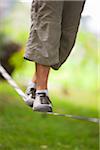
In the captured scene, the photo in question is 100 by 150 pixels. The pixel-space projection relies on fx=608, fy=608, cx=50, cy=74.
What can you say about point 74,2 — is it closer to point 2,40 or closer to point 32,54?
point 32,54

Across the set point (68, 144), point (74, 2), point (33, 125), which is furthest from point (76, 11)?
point (33, 125)

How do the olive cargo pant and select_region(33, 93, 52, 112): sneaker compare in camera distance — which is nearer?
the olive cargo pant

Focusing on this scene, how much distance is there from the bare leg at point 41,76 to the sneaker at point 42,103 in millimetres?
28

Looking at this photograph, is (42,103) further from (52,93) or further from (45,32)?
(52,93)

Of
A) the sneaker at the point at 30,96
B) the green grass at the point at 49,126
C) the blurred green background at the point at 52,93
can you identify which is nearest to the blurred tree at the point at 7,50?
the blurred green background at the point at 52,93

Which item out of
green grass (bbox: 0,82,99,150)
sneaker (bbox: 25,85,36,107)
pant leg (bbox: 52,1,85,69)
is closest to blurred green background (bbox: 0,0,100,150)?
green grass (bbox: 0,82,99,150)

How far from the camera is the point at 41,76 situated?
1998 millimetres

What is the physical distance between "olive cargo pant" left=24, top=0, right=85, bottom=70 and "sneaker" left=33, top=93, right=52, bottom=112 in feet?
0.38

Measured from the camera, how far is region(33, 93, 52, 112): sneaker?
6.55ft

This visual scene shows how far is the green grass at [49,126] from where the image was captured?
3.71m

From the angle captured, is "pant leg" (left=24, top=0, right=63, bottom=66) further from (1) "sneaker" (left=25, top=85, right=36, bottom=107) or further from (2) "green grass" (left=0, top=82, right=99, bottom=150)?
(2) "green grass" (left=0, top=82, right=99, bottom=150)

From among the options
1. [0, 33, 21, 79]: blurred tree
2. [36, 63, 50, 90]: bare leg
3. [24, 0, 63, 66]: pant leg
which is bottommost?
[0, 33, 21, 79]: blurred tree

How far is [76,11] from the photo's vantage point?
6.32 ft

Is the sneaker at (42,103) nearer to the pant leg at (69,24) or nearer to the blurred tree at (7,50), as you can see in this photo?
the pant leg at (69,24)
